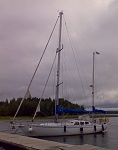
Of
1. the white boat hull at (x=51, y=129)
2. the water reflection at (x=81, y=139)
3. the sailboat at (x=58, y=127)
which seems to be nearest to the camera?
the water reflection at (x=81, y=139)

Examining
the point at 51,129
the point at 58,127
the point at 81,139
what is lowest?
the point at 81,139

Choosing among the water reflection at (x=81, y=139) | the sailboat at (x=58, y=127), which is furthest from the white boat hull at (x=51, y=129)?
the water reflection at (x=81, y=139)

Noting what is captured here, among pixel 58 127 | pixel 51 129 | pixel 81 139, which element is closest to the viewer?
pixel 51 129

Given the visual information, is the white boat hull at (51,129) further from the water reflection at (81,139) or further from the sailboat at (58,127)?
the water reflection at (81,139)

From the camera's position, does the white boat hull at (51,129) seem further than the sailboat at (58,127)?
No

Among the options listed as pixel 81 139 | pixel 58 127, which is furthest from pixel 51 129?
pixel 81 139

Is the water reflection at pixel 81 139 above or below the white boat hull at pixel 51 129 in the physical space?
below

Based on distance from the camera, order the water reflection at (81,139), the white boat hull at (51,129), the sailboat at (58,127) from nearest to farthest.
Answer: the water reflection at (81,139), the white boat hull at (51,129), the sailboat at (58,127)

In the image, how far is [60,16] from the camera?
1898 inches

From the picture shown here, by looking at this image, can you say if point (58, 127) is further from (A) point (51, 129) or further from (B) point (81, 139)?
(B) point (81, 139)

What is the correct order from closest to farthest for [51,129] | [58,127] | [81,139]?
[51,129] → [81,139] → [58,127]

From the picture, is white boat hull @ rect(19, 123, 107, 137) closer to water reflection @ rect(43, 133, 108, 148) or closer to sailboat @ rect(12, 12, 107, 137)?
sailboat @ rect(12, 12, 107, 137)

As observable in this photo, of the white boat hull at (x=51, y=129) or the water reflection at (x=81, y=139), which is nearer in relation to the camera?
the water reflection at (x=81, y=139)

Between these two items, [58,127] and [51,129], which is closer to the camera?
[51,129]
